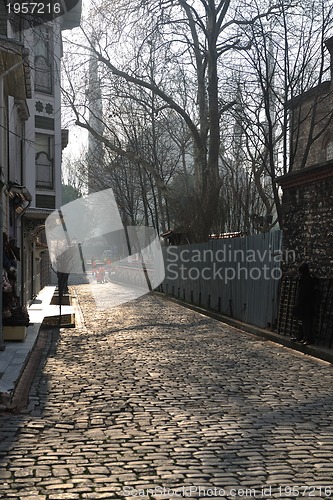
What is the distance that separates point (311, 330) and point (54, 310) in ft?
37.7

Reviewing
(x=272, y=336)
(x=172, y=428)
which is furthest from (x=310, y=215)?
(x=172, y=428)

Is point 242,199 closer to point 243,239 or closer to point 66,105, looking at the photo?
point 66,105

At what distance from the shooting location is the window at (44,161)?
28.1 metres

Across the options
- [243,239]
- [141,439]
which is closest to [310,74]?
[243,239]

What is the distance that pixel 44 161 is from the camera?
1134 inches

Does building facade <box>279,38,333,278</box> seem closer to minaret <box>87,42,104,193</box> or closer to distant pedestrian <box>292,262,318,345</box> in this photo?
distant pedestrian <box>292,262,318,345</box>

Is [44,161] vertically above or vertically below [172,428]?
above

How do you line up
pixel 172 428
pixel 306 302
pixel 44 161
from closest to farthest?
pixel 172 428 → pixel 306 302 → pixel 44 161

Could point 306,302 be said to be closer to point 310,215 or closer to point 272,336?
point 310,215

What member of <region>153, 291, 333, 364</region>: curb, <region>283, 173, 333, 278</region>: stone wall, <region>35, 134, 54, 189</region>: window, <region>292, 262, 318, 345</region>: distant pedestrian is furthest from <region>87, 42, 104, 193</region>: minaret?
<region>292, 262, 318, 345</region>: distant pedestrian

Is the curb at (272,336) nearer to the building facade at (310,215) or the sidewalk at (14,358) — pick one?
the building facade at (310,215)

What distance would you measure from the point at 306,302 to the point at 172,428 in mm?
7117

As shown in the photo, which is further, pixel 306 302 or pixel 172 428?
pixel 306 302

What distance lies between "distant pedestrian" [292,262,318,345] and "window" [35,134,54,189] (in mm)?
16386
